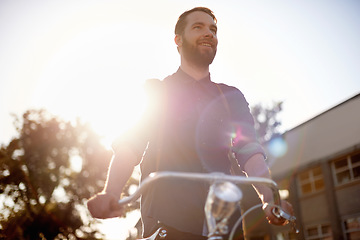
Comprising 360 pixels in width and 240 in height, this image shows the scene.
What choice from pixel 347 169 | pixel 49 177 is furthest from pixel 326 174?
pixel 49 177

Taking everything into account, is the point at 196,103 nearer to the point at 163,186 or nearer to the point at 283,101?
the point at 163,186

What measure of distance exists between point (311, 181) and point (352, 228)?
4.89 metres

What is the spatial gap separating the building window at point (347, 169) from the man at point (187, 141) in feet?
74.3

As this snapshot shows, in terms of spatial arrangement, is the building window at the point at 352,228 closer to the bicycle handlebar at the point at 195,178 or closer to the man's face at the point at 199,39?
the man's face at the point at 199,39

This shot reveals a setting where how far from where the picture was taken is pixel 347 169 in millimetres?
22797

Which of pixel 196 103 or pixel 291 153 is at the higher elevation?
pixel 291 153

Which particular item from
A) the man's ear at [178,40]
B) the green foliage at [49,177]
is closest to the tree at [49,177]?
the green foliage at [49,177]

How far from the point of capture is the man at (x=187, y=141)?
6.99 ft

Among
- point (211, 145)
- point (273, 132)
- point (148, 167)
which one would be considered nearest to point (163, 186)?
point (148, 167)

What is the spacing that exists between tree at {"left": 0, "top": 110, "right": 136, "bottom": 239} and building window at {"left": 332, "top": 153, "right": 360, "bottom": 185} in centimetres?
1924


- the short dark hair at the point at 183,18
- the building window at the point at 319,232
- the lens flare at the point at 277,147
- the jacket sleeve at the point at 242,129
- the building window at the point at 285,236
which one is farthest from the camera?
the lens flare at the point at 277,147

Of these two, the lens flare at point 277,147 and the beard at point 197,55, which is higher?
the lens flare at point 277,147

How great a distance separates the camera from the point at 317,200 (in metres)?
24.8

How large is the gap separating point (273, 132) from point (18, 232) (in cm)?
2282
